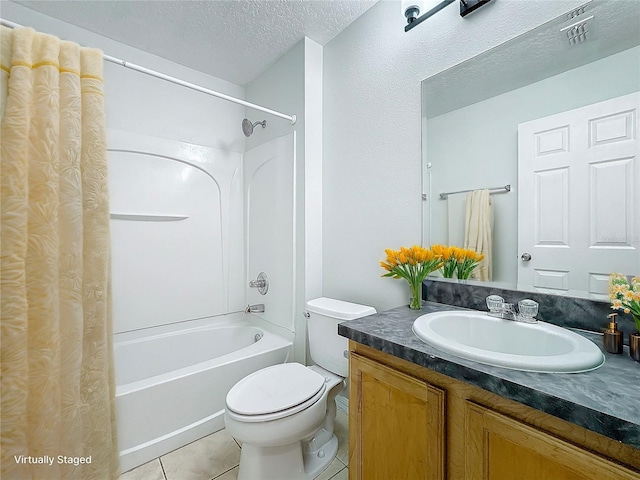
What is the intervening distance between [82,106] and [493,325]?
6.01ft

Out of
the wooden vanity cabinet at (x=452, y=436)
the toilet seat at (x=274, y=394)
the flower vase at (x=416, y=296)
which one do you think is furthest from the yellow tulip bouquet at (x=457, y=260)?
the toilet seat at (x=274, y=394)

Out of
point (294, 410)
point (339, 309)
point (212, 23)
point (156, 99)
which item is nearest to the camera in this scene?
point (294, 410)

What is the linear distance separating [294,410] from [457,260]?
966mm

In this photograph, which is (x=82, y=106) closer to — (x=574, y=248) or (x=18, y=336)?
(x=18, y=336)

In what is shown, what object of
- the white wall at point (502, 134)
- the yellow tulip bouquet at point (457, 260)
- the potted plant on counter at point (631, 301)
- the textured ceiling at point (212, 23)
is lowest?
the potted plant on counter at point (631, 301)

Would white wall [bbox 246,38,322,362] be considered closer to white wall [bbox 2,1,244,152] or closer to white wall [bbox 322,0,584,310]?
white wall [bbox 322,0,584,310]

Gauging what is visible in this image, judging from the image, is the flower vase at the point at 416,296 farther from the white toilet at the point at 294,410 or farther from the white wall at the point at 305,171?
the white wall at the point at 305,171

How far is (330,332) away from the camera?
1557 mm

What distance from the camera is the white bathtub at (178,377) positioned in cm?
140

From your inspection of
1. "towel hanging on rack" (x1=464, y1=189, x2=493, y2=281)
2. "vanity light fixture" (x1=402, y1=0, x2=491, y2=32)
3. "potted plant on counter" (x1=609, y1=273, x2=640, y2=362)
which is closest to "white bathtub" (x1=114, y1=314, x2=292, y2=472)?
"towel hanging on rack" (x1=464, y1=189, x2=493, y2=281)

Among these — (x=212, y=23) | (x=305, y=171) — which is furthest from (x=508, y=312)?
(x=212, y=23)

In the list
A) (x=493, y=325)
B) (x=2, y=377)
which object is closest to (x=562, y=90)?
(x=493, y=325)

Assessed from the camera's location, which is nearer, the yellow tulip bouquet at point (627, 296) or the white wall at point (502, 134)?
the yellow tulip bouquet at point (627, 296)

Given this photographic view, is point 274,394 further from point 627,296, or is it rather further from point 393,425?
point 627,296
